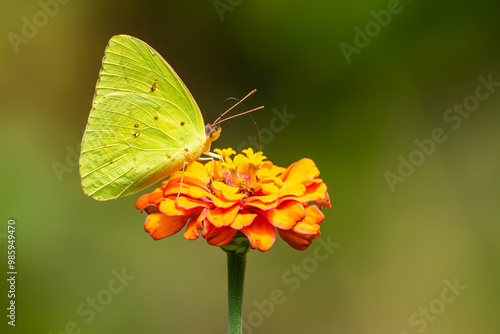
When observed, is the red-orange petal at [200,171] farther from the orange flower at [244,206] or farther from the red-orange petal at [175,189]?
the red-orange petal at [175,189]

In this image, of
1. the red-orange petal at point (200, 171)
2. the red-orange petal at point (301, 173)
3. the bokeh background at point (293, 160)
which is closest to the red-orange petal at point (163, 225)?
the red-orange petal at point (200, 171)

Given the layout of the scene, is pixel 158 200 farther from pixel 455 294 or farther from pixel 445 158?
pixel 445 158

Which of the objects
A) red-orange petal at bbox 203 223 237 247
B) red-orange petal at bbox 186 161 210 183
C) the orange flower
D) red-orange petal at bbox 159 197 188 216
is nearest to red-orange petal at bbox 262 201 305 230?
the orange flower

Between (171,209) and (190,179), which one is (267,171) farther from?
(171,209)

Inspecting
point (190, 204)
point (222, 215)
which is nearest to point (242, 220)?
point (222, 215)

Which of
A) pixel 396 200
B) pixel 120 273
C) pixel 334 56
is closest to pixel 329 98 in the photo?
pixel 334 56

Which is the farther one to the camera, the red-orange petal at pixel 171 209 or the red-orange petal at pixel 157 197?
the red-orange petal at pixel 157 197
